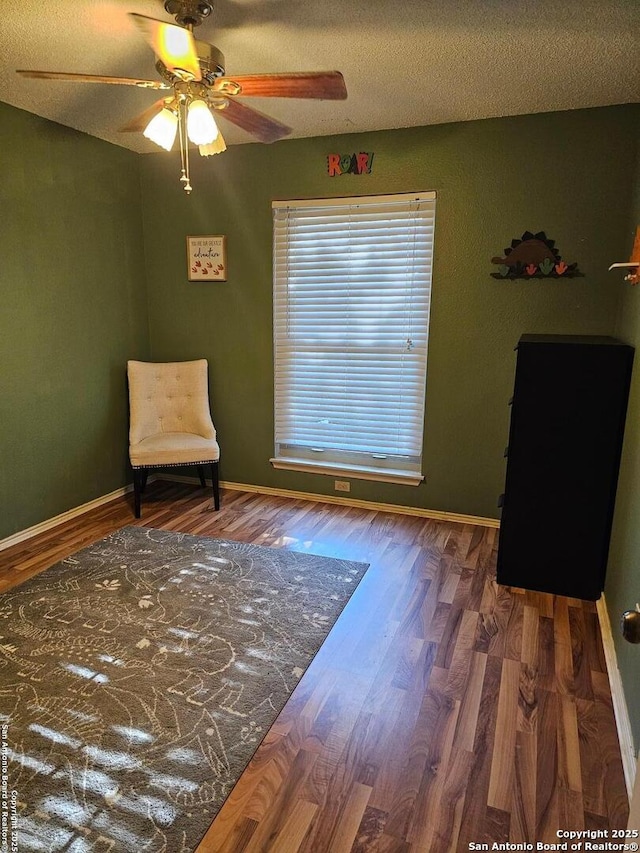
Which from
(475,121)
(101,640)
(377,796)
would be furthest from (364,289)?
(377,796)

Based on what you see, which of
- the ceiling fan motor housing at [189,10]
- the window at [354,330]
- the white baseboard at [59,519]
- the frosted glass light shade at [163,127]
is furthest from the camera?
the window at [354,330]

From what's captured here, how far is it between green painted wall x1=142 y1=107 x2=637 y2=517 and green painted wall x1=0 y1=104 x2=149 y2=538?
0.96 feet

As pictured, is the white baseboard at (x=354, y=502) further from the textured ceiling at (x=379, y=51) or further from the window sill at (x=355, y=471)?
the textured ceiling at (x=379, y=51)

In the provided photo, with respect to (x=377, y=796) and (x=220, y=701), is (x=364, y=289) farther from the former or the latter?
(x=377, y=796)

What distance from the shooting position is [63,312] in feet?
11.0

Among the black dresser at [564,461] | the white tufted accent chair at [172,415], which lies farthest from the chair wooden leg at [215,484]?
the black dresser at [564,461]

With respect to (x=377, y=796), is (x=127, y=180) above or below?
above

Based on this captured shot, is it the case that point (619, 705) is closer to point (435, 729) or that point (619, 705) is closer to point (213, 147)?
point (435, 729)

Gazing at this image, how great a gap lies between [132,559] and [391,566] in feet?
4.86

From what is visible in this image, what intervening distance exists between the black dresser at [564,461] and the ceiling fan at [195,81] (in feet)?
4.94

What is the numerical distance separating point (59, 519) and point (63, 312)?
1.38 meters

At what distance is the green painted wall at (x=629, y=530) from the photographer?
1704mm

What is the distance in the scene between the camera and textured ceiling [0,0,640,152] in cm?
192

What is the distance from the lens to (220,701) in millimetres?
1840
